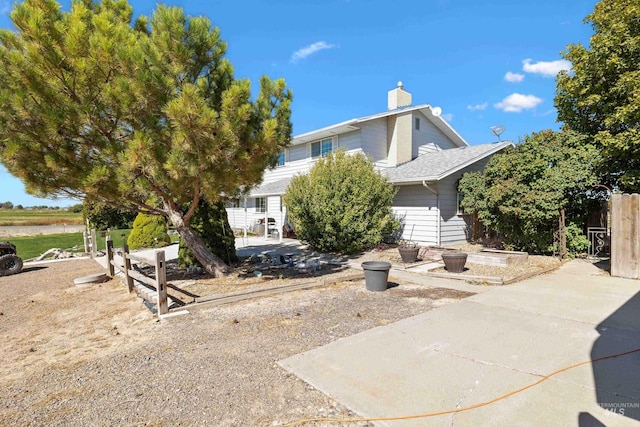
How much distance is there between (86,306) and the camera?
693cm

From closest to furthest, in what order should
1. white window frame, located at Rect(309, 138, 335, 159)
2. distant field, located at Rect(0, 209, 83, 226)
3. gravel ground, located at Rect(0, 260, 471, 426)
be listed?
gravel ground, located at Rect(0, 260, 471, 426) → white window frame, located at Rect(309, 138, 335, 159) → distant field, located at Rect(0, 209, 83, 226)

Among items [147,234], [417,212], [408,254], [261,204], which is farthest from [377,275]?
[261,204]

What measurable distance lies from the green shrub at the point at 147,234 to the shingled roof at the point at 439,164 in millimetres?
11138

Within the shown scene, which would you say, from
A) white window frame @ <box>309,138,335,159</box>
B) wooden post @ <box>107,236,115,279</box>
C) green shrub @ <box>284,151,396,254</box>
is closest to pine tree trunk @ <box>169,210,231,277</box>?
wooden post @ <box>107,236,115,279</box>

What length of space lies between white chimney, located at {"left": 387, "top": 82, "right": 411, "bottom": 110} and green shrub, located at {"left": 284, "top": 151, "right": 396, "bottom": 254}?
6772 millimetres

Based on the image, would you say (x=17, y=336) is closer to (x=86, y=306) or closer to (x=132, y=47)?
(x=86, y=306)

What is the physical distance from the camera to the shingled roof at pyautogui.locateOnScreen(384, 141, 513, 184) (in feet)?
42.5

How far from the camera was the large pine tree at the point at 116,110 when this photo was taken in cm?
580

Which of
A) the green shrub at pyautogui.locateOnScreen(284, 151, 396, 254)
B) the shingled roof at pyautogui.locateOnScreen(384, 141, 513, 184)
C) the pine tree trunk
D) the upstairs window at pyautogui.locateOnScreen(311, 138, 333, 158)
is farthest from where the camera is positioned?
the upstairs window at pyautogui.locateOnScreen(311, 138, 333, 158)

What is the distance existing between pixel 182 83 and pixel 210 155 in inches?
68.5

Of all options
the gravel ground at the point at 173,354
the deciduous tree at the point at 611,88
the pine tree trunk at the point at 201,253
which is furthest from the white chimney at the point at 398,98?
the pine tree trunk at the point at 201,253

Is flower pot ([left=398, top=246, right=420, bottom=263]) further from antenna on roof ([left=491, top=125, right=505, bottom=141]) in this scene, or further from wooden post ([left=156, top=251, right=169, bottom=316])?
antenna on roof ([left=491, top=125, right=505, bottom=141])

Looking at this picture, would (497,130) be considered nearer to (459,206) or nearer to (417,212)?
(459,206)

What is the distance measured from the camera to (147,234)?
52.2 feet
